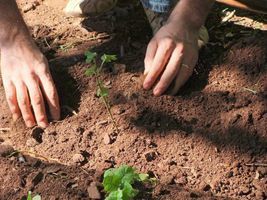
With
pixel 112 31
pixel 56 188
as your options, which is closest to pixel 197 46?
pixel 112 31

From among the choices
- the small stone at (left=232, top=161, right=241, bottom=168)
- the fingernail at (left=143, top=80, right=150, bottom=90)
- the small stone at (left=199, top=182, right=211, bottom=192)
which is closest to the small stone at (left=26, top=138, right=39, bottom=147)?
the fingernail at (left=143, top=80, right=150, bottom=90)

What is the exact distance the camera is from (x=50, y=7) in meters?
3.20

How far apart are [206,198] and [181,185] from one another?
16cm

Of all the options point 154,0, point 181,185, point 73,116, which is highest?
point 154,0

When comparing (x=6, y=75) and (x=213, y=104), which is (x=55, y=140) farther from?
(x=213, y=104)

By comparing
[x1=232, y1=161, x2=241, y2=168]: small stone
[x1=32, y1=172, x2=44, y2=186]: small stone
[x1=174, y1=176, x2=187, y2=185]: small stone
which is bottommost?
[x1=232, y1=161, x2=241, y2=168]: small stone

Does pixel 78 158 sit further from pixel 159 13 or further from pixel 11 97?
Result: pixel 159 13

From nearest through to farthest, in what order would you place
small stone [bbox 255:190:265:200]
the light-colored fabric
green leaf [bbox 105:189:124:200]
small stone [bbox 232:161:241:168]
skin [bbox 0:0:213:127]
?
1. green leaf [bbox 105:189:124:200]
2. small stone [bbox 255:190:265:200]
3. small stone [bbox 232:161:241:168]
4. skin [bbox 0:0:213:127]
5. the light-colored fabric

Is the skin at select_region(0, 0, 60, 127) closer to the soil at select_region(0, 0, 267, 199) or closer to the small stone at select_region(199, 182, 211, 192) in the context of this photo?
the soil at select_region(0, 0, 267, 199)

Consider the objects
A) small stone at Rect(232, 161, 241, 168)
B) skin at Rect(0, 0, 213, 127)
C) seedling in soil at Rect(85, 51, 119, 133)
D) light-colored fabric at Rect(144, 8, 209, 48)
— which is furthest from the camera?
light-colored fabric at Rect(144, 8, 209, 48)

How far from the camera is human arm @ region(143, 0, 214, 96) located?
229 centimetres

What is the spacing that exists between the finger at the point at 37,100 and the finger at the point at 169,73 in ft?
1.60

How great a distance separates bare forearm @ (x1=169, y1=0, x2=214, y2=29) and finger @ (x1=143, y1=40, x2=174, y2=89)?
17cm

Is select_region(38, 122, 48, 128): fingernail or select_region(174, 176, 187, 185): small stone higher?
select_region(38, 122, 48, 128): fingernail
